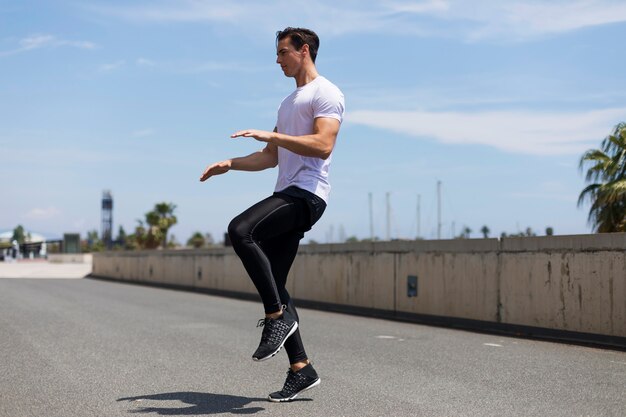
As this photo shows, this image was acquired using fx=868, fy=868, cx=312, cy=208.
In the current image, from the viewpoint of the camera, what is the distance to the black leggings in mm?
4938

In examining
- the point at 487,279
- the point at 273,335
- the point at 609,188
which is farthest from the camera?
the point at 609,188

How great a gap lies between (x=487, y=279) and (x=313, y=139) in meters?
7.48

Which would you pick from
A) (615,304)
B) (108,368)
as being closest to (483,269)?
(615,304)

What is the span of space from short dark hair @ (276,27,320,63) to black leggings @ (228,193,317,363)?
94 centimetres

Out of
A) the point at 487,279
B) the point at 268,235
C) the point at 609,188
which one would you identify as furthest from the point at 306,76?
the point at 609,188

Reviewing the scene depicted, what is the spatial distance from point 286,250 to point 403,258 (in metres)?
9.21

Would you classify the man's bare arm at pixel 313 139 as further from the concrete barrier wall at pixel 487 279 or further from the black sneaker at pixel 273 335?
the concrete barrier wall at pixel 487 279

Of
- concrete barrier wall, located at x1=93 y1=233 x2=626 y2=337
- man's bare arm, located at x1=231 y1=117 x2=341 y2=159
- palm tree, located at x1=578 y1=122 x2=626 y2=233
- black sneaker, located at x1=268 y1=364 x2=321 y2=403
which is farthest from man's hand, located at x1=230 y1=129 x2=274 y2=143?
palm tree, located at x1=578 y1=122 x2=626 y2=233

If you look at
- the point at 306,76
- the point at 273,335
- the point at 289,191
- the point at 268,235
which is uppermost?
the point at 306,76

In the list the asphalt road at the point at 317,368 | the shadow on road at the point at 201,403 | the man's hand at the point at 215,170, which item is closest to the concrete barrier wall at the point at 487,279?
the asphalt road at the point at 317,368

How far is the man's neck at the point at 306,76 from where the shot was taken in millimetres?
5285

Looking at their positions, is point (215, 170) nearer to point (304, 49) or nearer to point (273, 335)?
point (304, 49)

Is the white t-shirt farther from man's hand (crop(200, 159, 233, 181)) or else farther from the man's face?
man's hand (crop(200, 159, 233, 181))

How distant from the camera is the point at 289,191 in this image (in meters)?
5.05
